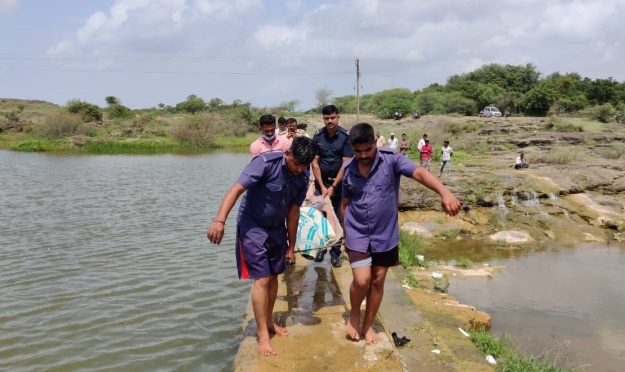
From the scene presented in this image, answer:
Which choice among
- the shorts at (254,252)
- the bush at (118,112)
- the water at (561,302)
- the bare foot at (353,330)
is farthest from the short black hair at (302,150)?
the bush at (118,112)

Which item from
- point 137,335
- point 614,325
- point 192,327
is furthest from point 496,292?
point 137,335

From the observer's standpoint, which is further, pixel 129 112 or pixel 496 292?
pixel 129 112

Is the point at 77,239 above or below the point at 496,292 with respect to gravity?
above

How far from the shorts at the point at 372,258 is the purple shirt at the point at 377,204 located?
35mm

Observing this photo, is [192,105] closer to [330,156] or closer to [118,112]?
[118,112]

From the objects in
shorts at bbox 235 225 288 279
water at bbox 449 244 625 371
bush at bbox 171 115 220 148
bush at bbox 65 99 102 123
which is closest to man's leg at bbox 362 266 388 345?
shorts at bbox 235 225 288 279

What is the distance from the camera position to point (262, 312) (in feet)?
12.0

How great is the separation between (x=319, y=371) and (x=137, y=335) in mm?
3071

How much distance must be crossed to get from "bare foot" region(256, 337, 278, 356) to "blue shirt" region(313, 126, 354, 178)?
2.39 metres

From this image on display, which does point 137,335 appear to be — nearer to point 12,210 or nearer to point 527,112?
point 12,210

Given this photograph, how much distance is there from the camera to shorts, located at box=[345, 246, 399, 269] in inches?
143

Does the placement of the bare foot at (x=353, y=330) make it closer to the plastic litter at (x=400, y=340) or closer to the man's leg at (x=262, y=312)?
the plastic litter at (x=400, y=340)

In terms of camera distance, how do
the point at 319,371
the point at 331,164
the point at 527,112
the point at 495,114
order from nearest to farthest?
the point at 319,371, the point at 331,164, the point at 495,114, the point at 527,112

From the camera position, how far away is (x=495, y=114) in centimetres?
4544
